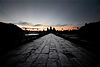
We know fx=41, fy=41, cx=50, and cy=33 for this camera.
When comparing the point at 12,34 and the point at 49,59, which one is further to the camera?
the point at 12,34

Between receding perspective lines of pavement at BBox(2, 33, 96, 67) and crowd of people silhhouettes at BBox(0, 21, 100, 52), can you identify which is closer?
receding perspective lines of pavement at BBox(2, 33, 96, 67)

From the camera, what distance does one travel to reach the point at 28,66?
2.13 metres

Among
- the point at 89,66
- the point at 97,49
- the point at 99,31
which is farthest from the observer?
the point at 99,31

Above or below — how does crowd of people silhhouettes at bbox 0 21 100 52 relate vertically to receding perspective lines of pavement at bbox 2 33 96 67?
above

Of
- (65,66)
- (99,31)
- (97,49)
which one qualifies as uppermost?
(99,31)

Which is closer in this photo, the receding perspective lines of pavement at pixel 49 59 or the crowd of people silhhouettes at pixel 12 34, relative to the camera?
the receding perspective lines of pavement at pixel 49 59

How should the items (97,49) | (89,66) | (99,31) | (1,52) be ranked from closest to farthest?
(89,66)
(97,49)
(1,52)
(99,31)

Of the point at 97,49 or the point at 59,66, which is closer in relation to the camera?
the point at 59,66

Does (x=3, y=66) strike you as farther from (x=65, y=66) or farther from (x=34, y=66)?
(x=65, y=66)

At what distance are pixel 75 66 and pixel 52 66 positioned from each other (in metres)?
1.16

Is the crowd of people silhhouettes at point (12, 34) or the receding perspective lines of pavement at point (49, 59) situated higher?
the crowd of people silhhouettes at point (12, 34)

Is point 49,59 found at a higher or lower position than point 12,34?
lower

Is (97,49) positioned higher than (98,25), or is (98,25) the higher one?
(98,25)

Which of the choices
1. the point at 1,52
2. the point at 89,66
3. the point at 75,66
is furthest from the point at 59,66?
Result: the point at 1,52
